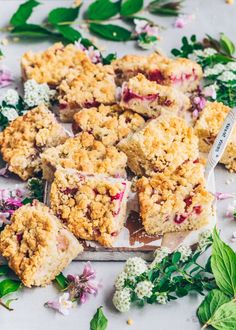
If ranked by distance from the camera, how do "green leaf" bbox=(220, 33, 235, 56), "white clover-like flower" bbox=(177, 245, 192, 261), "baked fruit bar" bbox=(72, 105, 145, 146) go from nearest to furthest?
"white clover-like flower" bbox=(177, 245, 192, 261) < "baked fruit bar" bbox=(72, 105, 145, 146) < "green leaf" bbox=(220, 33, 235, 56)

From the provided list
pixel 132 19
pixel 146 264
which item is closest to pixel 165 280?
pixel 146 264

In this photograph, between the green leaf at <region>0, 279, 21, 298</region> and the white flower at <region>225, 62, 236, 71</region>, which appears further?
the white flower at <region>225, 62, 236, 71</region>

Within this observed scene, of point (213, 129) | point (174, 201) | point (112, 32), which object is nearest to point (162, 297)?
point (174, 201)

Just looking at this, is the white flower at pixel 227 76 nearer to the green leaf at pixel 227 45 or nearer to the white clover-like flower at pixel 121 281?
the green leaf at pixel 227 45

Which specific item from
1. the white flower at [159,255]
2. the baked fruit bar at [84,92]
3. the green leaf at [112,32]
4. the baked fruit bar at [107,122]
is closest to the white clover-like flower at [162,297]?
the white flower at [159,255]

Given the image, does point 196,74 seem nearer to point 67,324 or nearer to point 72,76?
point 72,76

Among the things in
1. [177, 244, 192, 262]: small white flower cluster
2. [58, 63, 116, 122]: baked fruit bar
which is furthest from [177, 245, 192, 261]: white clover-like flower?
[58, 63, 116, 122]: baked fruit bar

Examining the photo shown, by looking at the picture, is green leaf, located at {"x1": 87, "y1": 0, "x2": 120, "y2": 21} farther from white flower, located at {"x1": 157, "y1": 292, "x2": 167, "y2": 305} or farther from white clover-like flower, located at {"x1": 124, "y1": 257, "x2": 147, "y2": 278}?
white flower, located at {"x1": 157, "y1": 292, "x2": 167, "y2": 305}
